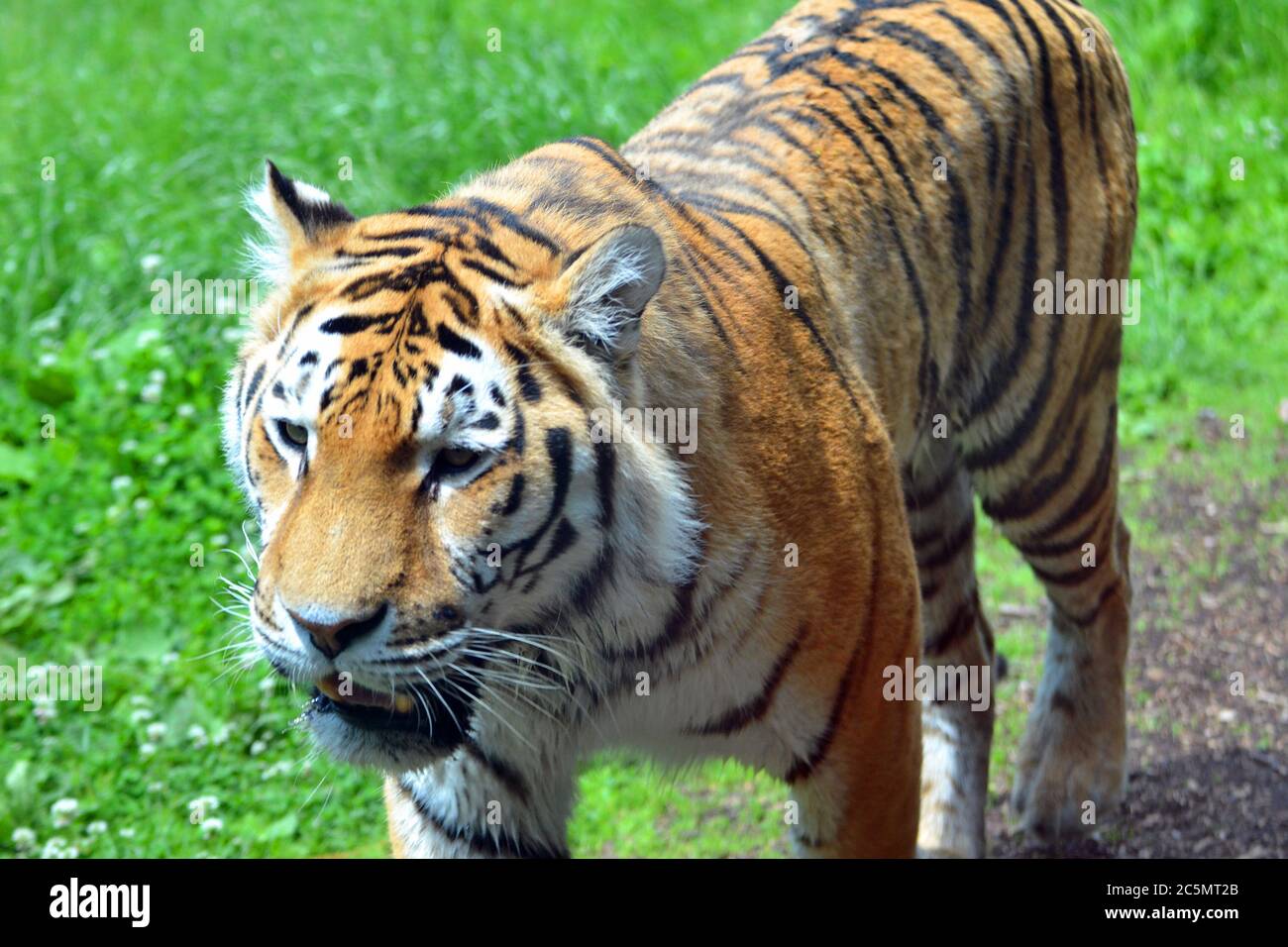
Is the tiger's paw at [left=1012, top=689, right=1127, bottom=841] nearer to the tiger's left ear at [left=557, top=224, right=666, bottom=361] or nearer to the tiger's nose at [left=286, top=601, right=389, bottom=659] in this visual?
the tiger's left ear at [left=557, top=224, right=666, bottom=361]

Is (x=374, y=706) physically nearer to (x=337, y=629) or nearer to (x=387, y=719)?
(x=387, y=719)

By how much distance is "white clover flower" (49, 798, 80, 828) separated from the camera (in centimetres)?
368

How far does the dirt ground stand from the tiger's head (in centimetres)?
190

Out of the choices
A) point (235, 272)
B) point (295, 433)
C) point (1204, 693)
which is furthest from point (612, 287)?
point (235, 272)

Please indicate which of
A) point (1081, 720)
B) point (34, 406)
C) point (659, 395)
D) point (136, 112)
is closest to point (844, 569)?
point (659, 395)

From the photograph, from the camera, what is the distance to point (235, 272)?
5102 mm

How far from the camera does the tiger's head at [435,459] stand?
217 centimetres

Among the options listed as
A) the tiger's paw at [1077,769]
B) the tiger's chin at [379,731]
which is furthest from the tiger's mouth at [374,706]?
the tiger's paw at [1077,769]

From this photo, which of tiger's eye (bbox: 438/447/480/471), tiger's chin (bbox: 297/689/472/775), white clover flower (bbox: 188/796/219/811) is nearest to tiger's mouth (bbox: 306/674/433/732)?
tiger's chin (bbox: 297/689/472/775)

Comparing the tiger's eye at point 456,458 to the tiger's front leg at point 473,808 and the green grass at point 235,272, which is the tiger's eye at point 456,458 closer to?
the tiger's front leg at point 473,808

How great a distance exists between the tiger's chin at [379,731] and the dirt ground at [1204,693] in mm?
1998

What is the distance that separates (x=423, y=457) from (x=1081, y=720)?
7.44 ft

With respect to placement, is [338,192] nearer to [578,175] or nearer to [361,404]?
[578,175]

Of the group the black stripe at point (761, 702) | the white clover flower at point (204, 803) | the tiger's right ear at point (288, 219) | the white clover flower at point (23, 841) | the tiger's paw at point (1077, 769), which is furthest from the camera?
the tiger's paw at point (1077, 769)
